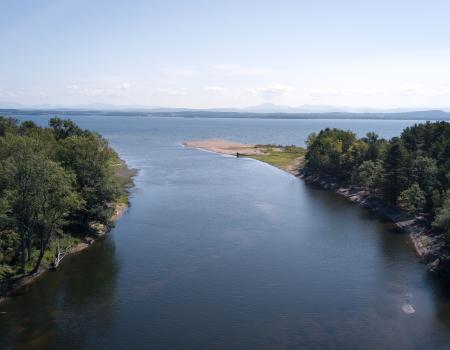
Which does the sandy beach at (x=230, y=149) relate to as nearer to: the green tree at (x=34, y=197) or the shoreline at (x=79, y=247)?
the shoreline at (x=79, y=247)

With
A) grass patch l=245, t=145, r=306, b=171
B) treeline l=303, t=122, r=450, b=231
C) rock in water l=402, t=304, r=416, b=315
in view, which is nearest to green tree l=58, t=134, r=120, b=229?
rock in water l=402, t=304, r=416, b=315

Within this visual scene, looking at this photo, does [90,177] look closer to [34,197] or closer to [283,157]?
[34,197]

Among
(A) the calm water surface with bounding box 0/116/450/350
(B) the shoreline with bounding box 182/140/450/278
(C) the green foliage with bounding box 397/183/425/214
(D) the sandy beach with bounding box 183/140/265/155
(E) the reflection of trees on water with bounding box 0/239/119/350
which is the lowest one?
(E) the reflection of trees on water with bounding box 0/239/119/350

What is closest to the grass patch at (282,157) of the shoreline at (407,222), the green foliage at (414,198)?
the shoreline at (407,222)

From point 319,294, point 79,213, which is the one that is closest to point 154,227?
point 79,213

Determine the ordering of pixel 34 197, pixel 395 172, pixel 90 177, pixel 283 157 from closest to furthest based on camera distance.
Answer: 1. pixel 34 197
2. pixel 90 177
3. pixel 395 172
4. pixel 283 157

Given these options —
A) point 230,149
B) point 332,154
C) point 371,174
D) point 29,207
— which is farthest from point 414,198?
point 230,149

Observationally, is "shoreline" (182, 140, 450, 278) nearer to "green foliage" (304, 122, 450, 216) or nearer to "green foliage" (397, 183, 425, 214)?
"green foliage" (397, 183, 425, 214)
